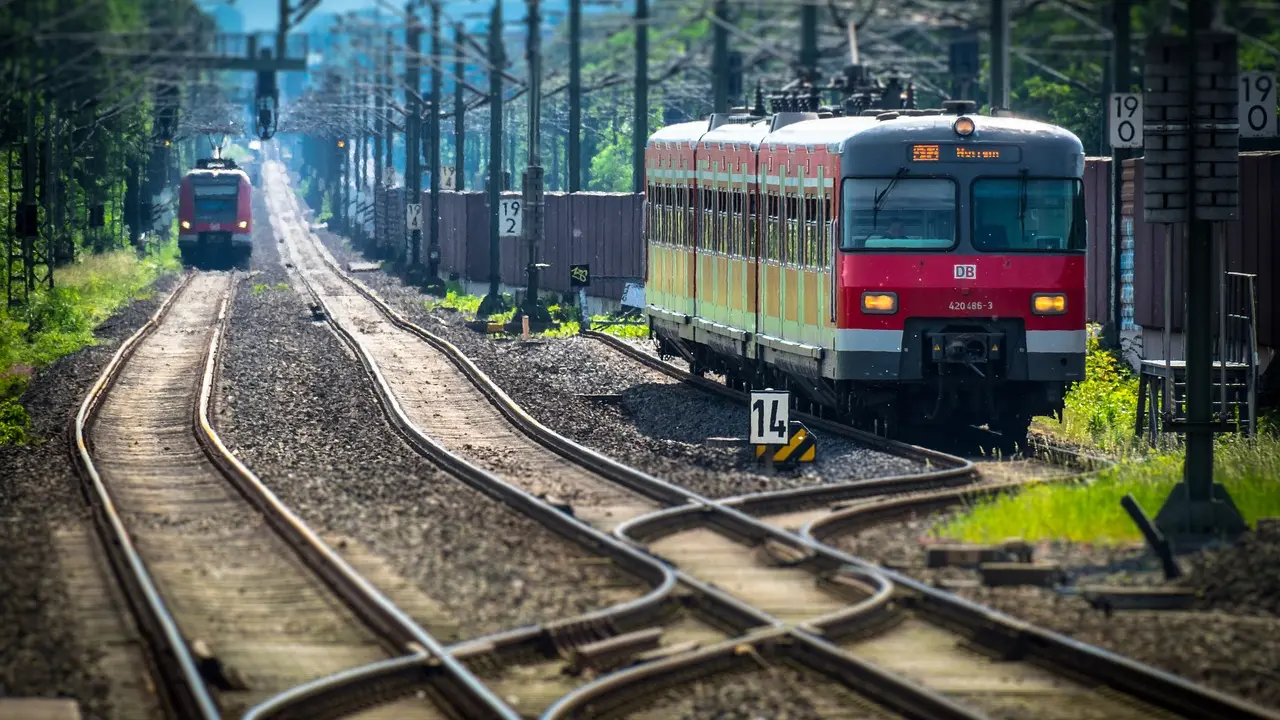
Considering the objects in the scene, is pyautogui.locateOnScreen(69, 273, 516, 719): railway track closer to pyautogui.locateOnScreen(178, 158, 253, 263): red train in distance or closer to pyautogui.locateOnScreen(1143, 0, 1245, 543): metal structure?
pyautogui.locateOnScreen(1143, 0, 1245, 543): metal structure

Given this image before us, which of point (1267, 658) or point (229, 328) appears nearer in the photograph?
point (1267, 658)

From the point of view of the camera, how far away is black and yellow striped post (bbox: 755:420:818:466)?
17.1 m

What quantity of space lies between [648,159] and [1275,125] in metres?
10.1

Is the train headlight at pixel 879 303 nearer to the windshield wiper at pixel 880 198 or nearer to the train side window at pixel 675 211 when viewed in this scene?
the windshield wiper at pixel 880 198

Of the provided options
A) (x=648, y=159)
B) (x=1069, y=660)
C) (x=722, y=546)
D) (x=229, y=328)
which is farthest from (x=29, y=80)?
(x=1069, y=660)

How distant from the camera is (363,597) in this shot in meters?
11.2

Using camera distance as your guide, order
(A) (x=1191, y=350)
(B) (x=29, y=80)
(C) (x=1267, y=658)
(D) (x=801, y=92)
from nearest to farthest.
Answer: (C) (x=1267, y=658) < (A) (x=1191, y=350) < (D) (x=801, y=92) < (B) (x=29, y=80)

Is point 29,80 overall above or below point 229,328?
above

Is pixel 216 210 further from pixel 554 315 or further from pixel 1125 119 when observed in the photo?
pixel 1125 119

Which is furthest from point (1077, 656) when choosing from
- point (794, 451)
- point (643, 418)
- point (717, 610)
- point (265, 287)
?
point (265, 287)

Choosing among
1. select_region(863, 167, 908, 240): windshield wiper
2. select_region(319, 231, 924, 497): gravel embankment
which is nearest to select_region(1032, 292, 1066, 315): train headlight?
select_region(863, 167, 908, 240): windshield wiper

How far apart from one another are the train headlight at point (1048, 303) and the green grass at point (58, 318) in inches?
408

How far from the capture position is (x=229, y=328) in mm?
38938

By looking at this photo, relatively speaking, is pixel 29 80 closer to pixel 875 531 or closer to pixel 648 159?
pixel 648 159
